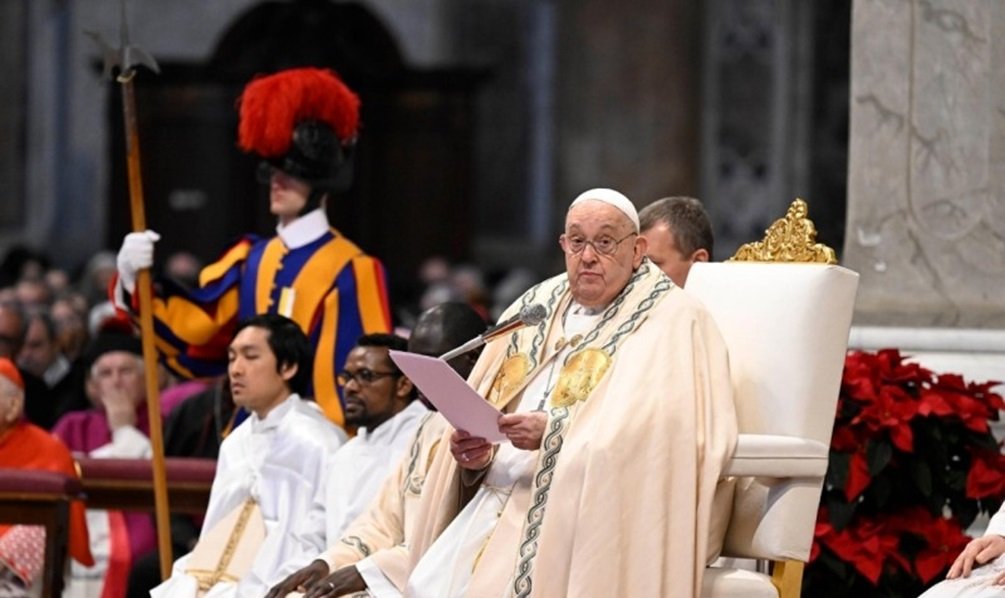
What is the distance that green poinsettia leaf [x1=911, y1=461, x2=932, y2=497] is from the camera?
283 inches

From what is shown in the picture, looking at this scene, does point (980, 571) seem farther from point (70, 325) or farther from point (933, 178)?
point (70, 325)

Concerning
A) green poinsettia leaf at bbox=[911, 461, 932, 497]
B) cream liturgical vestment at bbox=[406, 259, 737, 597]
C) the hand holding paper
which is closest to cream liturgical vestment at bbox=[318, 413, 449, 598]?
cream liturgical vestment at bbox=[406, 259, 737, 597]

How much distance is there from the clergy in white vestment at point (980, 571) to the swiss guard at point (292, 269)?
313cm

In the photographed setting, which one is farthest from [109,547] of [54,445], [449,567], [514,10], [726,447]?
[514,10]

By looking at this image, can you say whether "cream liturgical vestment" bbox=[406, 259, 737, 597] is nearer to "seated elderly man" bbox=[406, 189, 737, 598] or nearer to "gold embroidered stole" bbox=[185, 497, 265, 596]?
"seated elderly man" bbox=[406, 189, 737, 598]

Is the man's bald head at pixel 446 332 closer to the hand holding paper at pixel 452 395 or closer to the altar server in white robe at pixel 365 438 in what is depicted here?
the altar server in white robe at pixel 365 438

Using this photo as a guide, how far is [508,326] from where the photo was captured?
6195mm

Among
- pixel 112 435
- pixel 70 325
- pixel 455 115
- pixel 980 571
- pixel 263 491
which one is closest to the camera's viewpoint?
pixel 980 571

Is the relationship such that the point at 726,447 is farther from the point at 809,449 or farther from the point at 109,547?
the point at 109,547

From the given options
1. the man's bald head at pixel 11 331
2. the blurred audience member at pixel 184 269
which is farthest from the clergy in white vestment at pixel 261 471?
the blurred audience member at pixel 184 269

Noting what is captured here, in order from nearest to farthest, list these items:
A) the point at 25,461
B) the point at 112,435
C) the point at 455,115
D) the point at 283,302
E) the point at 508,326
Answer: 1. the point at 508,326
2. the point at 25,461
3. the point at 283,302
4. the point at 112,435
5. the point at 455,115

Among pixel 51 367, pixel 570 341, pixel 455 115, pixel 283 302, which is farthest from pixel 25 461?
pixel 455 115

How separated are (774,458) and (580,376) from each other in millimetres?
567

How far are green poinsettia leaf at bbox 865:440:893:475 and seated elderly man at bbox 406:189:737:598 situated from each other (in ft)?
3.24
